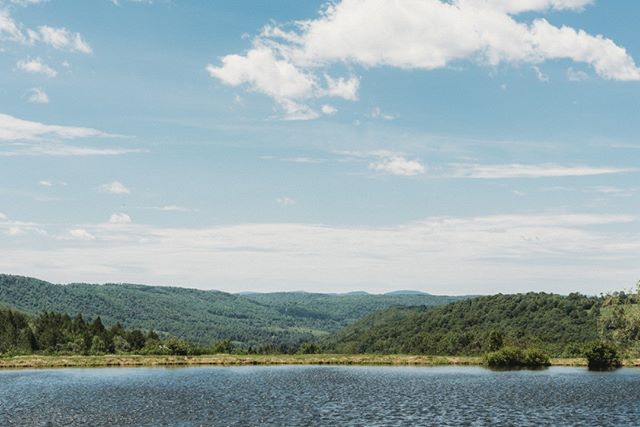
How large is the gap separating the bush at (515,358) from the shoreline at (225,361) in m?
7.45

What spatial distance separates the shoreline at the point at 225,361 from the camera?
7023 inches

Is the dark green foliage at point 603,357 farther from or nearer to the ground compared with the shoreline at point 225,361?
farther from the ground

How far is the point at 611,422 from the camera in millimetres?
75938

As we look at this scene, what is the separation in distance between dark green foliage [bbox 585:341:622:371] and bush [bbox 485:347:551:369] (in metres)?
12.0

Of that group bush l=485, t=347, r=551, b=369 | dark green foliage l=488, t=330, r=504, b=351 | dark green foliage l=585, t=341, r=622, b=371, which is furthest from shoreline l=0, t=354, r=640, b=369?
dark green foliage l=585, t=341, r=622, b=371

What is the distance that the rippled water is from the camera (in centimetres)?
7994

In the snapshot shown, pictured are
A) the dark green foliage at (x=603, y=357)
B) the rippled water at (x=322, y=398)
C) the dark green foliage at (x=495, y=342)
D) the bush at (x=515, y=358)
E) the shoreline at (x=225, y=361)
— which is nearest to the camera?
the rippled water at (x=322, y=398)

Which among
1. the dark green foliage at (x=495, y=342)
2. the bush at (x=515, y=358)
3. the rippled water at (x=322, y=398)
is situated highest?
the dark green foliage at (x=495, y=342)

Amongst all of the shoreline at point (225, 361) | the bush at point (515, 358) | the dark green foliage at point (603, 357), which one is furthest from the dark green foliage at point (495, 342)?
the dark green foliage at point (603, 357)

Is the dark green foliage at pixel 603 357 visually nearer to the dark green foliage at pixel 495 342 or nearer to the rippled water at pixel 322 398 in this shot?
the rippled water at pixel 322 398

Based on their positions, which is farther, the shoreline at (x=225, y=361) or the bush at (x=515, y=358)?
the shoreline at (x=225, y=361)

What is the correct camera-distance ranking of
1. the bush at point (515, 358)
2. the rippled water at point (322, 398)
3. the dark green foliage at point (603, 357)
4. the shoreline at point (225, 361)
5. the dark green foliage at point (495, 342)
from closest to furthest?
the rippled water at point (322, 398), the dark green foliage at point (603, 357), the bush at point (515, 358), the shoreline at point (225, 361), the dark green foliage at point (495, 342)

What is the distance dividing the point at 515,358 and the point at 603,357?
20053 mm

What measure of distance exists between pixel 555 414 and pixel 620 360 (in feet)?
313
